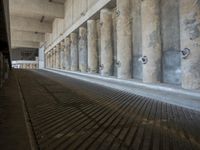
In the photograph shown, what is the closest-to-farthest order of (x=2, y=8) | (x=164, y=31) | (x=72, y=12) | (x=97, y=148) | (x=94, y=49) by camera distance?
(x=97, y=148), (x=2, y=8), (x=164, y=31), (x=94, y=49), (x=72, y=12)

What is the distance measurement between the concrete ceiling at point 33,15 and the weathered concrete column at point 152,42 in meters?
13.7

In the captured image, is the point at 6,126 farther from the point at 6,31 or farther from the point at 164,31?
the point at 164,31

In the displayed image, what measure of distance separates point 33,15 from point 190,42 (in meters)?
21.5

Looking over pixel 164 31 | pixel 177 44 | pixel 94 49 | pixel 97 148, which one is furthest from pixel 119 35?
pixel 97 148

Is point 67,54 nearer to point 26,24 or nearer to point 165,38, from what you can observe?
point 26,24

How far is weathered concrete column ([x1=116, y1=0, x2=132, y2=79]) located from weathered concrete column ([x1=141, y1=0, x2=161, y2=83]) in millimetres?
1898

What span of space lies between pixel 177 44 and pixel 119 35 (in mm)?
3098

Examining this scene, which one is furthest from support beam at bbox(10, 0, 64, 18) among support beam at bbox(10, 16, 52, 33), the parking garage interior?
the parking garage interior

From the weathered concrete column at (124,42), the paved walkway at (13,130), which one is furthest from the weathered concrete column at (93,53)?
the paved walkway at (13,130)

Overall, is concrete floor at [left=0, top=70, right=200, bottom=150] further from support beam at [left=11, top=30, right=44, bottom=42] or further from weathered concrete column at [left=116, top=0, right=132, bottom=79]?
support beam at [left=11, top=30, right=44, bottom=42]

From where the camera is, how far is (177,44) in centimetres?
758

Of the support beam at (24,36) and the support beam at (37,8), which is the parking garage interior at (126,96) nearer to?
the support beam at (37,8)

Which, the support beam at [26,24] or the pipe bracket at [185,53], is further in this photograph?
the support beam at [26,24]

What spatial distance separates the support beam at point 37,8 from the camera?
59.5 feet
